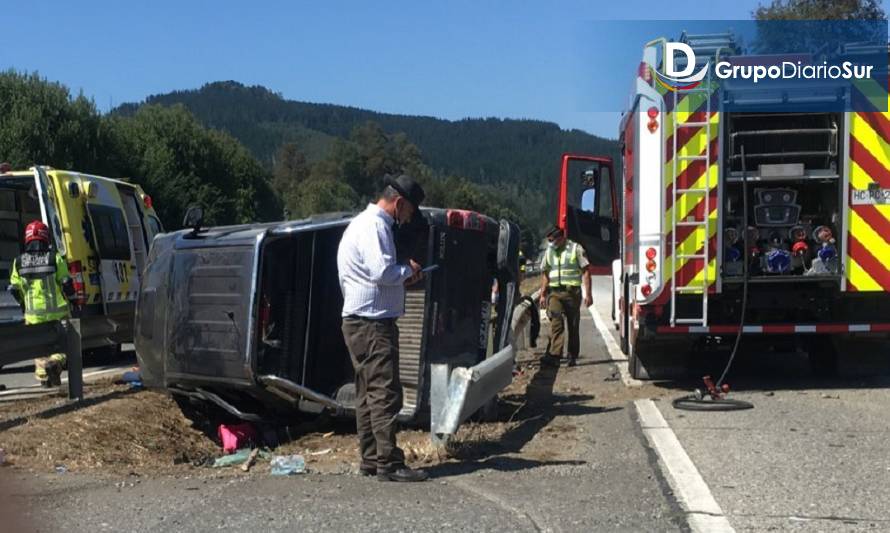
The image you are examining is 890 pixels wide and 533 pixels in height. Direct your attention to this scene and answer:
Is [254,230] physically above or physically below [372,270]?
above

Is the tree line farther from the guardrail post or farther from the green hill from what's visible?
the green hill

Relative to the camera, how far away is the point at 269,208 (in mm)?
A: 71562

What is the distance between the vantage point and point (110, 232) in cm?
1215

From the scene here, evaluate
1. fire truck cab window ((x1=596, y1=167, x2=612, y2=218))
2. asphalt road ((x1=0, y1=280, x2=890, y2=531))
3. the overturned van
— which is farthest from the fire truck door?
asphalt road ((x1=0, y1=280, x2=890, y2=531))

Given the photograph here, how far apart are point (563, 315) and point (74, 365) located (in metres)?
5.66

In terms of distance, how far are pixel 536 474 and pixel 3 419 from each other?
4197 mm

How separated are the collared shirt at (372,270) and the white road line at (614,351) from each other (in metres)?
4.48

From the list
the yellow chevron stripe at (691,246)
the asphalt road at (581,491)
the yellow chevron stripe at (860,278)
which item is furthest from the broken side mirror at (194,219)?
the yellow chevron stripe at (860,278)

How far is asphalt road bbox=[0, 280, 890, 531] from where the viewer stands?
4.44 meters

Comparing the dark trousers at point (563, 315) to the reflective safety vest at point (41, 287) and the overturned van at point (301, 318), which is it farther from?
the reflective safety vest at point (41, 287)

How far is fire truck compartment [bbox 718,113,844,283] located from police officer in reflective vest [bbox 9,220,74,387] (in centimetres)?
636

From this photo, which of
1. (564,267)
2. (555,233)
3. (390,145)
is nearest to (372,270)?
(564,267)

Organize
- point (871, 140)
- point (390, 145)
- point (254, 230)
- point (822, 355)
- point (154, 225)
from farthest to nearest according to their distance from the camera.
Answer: point (390, 145) < point (154, 225) < point (822, 355) < point (871, 140) < point (254, 230)

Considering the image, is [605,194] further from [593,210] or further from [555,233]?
[555,233]
